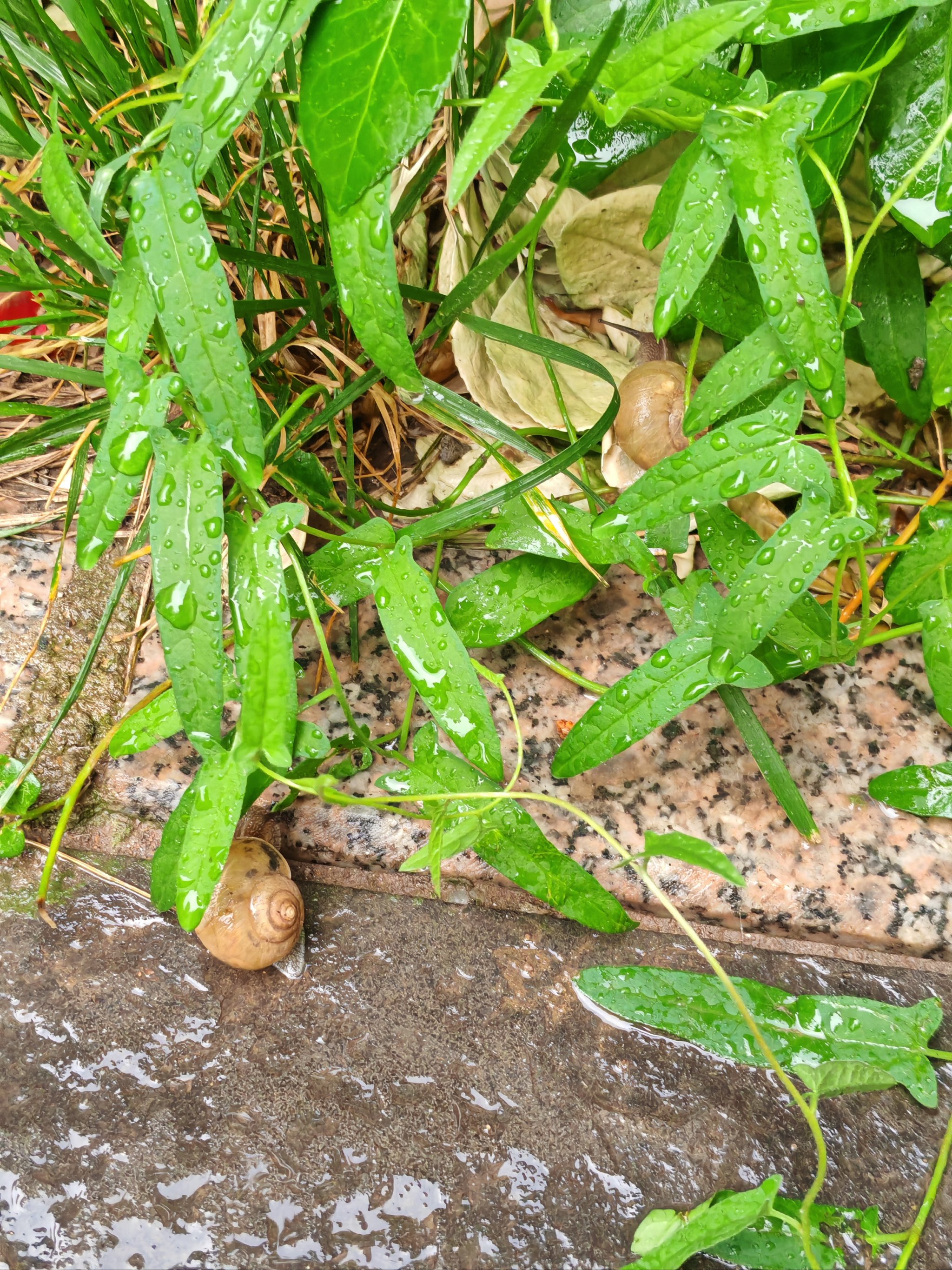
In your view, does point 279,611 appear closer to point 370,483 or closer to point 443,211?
point 370,483

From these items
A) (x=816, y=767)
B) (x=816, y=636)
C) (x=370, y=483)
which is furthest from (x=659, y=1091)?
(x=370, y=483)

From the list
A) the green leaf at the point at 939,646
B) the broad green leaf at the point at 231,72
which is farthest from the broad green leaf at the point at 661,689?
Result: the broad green leaf at the point at 231,72

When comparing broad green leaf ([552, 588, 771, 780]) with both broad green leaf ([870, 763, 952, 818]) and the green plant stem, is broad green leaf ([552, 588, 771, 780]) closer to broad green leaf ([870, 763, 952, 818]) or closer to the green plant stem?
broad green leaf ([870, 763, 952, 818])

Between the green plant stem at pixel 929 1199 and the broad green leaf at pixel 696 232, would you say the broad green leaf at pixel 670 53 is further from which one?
the green plant stem at pixel 929 1199

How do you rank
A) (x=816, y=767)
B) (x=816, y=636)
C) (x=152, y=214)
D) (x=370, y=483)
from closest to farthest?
(x=152, y=214), (x=816, y=636), (x=816, y=767), (x=370, y=483)

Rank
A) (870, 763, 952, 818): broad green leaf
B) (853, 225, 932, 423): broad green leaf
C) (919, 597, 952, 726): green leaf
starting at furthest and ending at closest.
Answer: (853, 225, 932, 423): broad green leaf
(870, 763, 952, 818): broad green leaf
(919, 597, 952, 726): green leaf

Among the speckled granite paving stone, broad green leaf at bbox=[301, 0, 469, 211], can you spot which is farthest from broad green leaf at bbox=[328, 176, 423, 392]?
the speckled granite paving stone
